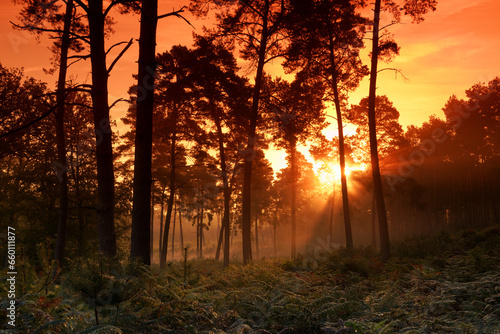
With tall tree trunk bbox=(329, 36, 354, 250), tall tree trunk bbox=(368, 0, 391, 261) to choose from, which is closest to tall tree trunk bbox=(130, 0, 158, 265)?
tall tree trunk bbox=(368, 0, 391, 261)

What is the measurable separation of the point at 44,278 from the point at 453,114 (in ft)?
148

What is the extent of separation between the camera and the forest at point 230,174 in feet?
15.5

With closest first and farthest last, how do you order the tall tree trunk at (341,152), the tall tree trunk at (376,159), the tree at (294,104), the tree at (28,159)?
1. the tall tree trunk at (376,159)
2. the tree at (28,159)
3. the tree at (294,104)
4. the tall tree trunk at (341,152)

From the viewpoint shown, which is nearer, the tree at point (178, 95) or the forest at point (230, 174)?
the forest at point (230, 174)

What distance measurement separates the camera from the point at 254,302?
557 cm

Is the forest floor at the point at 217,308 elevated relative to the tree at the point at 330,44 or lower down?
lower down

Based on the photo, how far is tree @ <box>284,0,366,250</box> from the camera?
17516 mm

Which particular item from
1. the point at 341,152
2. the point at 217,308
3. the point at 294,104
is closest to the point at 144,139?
the point at 217,308

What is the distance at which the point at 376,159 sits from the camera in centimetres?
1566

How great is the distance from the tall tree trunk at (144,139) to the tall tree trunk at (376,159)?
9849 mm

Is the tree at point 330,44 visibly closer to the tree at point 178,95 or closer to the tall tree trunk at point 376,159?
the tall tree trunk at point 376,159

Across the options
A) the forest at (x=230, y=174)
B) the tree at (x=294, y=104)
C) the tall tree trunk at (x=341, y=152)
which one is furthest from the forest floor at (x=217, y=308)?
the tall tree trunk at (x=341, y=152)

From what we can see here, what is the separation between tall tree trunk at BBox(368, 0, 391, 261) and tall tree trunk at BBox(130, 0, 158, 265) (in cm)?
985

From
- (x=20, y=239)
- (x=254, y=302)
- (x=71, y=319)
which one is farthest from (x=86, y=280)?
(x=20, y=239)
